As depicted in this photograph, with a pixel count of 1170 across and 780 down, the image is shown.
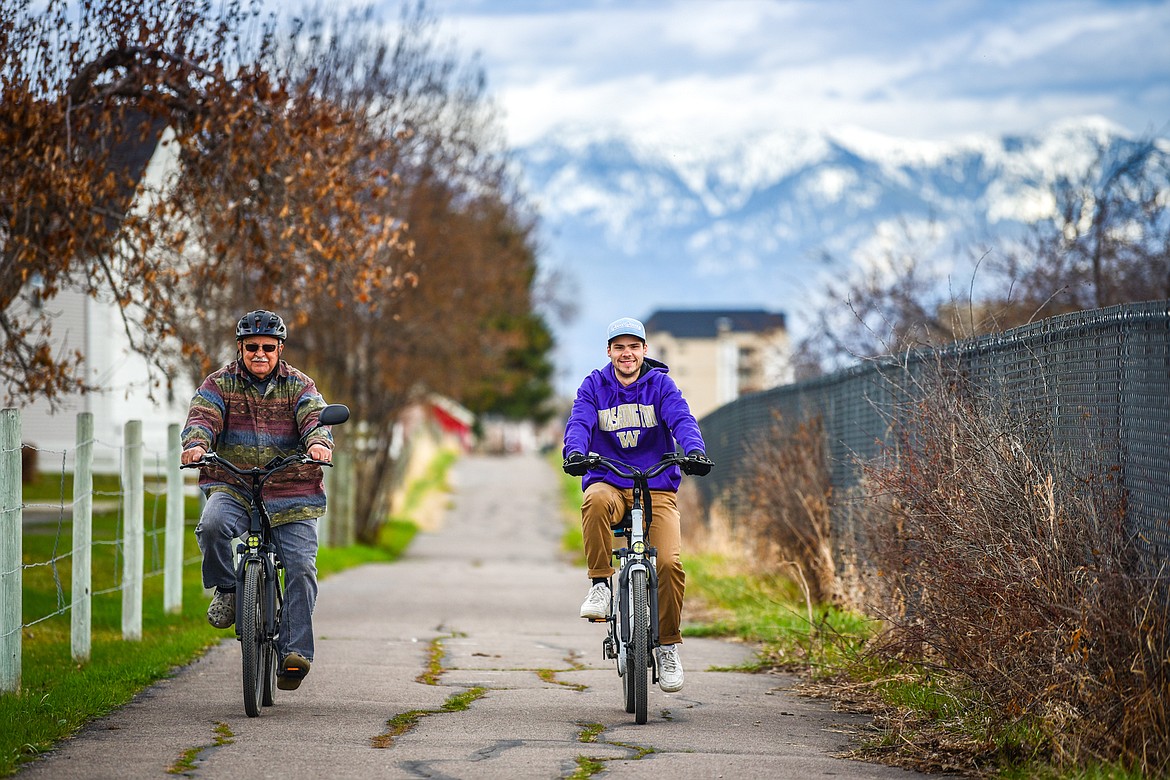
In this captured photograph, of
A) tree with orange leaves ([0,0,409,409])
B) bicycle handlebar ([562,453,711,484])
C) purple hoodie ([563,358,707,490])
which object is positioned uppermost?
tree with orange leaves ([0,0,409,409])

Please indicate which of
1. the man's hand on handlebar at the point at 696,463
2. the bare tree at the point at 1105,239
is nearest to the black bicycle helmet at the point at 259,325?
the man's hand on handlebar at the point at 696,463

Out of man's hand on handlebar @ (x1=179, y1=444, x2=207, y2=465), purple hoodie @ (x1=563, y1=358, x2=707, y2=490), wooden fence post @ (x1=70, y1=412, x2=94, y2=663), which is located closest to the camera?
man's hand on handlebar @ (x1=179, y1=444, x2=207, y2=465)

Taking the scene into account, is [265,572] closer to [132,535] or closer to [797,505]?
[132,535]

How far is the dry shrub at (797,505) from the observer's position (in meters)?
13.1

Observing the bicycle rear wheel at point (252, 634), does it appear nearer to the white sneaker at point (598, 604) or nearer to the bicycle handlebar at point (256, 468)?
the bicycle handlebar at point (256, 468)

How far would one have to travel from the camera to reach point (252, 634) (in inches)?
303

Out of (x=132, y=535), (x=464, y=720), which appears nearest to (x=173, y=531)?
(x=132, y=535)

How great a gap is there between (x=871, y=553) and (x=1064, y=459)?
107 inches

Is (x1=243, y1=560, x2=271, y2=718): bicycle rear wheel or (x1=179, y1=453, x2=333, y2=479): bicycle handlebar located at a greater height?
(x1=179, y1=453, x2=333, y2=479): bicycle handlebar

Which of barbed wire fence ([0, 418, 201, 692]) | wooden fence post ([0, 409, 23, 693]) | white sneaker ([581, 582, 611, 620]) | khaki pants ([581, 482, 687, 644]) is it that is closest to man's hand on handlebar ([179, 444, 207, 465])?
barbed wire fence ([0, 418, 201, 692])

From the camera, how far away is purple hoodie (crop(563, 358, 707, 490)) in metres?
8.35

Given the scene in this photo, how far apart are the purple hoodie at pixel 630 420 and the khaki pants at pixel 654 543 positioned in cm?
12

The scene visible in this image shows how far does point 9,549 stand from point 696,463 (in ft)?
11.8

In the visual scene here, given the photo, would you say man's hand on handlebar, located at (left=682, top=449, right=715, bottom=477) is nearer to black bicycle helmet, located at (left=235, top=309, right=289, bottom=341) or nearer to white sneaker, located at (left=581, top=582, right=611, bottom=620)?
white sneaker, located at (left=581, top=582, right=611, bottom=620)
